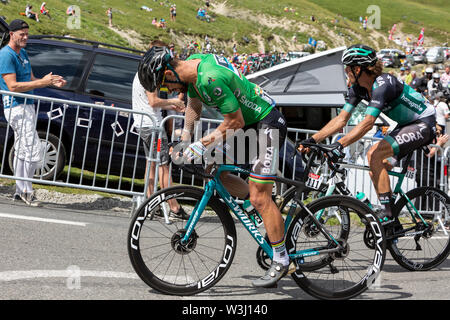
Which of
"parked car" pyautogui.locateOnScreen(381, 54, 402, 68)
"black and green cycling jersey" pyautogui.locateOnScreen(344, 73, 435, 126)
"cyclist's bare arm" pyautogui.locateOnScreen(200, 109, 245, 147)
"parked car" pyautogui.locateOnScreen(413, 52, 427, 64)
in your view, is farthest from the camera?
"parked car" pyautogui.locateOnScreen(413, 52, 427, 64)

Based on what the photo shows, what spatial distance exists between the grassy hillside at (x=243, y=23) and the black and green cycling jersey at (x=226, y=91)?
38277 millimetres

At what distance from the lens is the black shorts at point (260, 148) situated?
4570 millimetres

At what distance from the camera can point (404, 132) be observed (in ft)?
18.8

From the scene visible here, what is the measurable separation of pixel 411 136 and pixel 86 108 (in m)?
4.10

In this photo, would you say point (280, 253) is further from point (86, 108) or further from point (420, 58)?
point (420, 58)

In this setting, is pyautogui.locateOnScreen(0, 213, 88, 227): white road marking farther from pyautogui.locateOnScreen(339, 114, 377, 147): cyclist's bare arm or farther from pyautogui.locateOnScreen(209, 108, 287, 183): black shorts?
pyautogui.locateOnScreen(339, 114, 377, 147): cyclist's bare arm

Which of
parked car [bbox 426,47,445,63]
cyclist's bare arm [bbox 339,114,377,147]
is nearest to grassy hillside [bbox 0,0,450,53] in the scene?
parked car [bbox 426,47,445,63]

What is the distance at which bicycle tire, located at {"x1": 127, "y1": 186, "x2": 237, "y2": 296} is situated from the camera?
172 inches

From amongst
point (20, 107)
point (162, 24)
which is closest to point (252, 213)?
point (20, 107)

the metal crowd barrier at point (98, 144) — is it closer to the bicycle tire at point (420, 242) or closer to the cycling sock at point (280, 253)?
the bicycle tire at point (420, 242)

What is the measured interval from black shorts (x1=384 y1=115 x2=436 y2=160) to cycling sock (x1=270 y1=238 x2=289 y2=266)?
1.75 metres

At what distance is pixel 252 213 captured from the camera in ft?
15.4

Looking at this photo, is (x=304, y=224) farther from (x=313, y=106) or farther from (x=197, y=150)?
(x=313, y=106)

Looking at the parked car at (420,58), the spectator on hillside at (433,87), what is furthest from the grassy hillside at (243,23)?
the spectator on hillside at (433,87)
